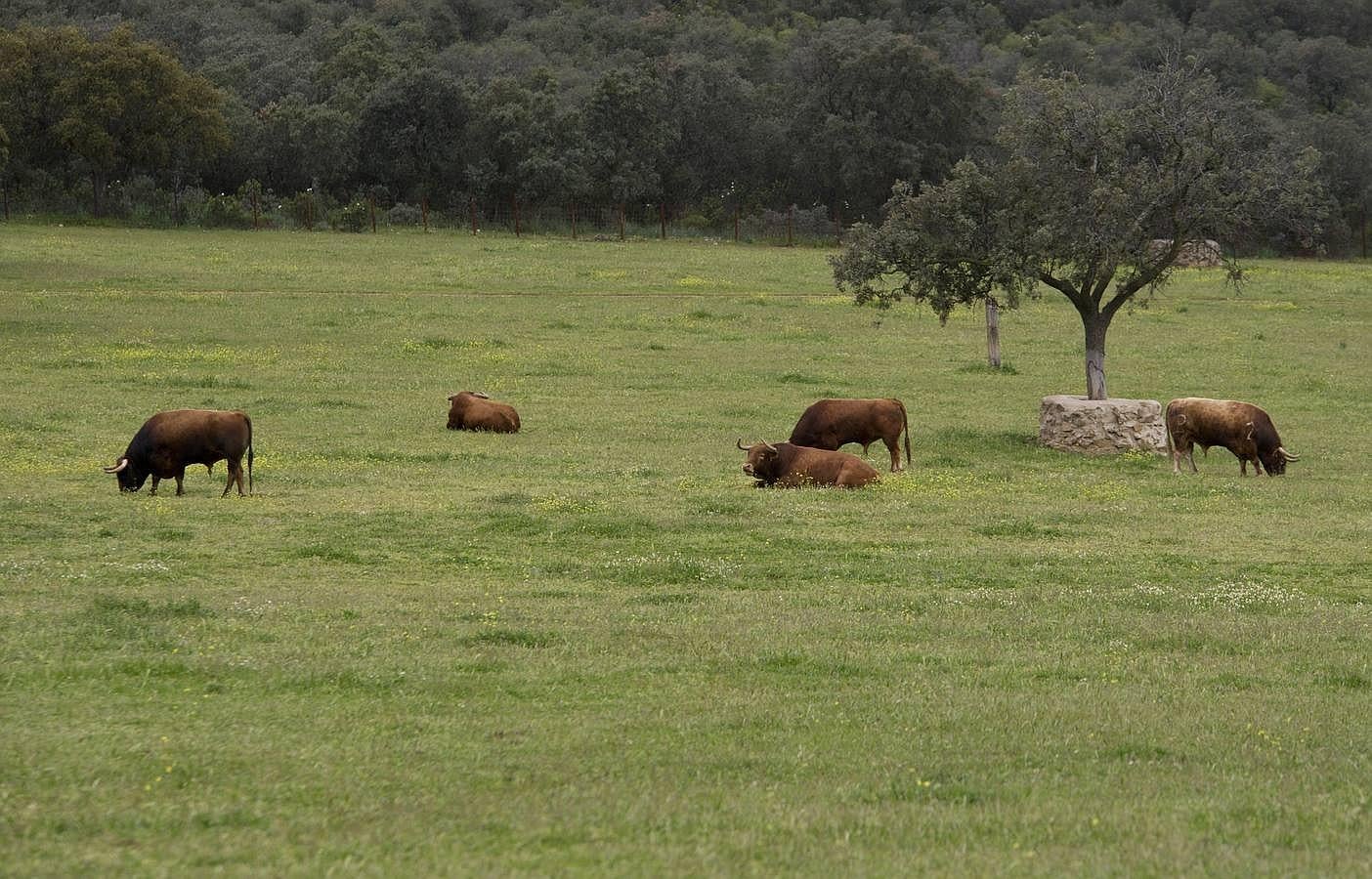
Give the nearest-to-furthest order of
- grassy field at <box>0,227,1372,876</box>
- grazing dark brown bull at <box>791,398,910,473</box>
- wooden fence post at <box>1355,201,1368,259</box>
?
grassy field at <box>0,227,1372,876</box> < grazing dark brown bull at <box>791,398,910,473</box> < wooden fence post at <box>1355,201,1368,259</box>

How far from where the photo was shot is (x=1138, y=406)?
26.9m

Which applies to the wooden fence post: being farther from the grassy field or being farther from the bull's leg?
the bull's leg

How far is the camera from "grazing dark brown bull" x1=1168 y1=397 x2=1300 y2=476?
25125 mm

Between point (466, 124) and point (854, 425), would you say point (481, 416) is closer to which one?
Answer: point (854, 425)

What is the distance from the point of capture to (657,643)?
12445mm

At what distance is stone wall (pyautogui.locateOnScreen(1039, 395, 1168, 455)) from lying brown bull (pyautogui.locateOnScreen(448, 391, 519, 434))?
28.4ft

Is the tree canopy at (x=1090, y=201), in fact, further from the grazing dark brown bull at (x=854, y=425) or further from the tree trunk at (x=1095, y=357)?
the grazing dark brown bull at (x=854, y=425)

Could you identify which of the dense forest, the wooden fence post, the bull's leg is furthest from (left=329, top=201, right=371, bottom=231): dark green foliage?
the bull's leg

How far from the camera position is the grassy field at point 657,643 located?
312 inches

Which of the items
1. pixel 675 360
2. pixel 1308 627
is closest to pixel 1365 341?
pixel 675 360

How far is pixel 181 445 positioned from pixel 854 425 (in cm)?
936

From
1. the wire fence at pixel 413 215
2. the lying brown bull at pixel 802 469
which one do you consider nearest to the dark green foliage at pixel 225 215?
the wire fence at pixel 413 215

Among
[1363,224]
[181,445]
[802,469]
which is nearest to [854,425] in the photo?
[802,469]

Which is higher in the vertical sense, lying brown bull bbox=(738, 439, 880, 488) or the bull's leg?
lying brown bull bbox=(738, 439, 880, 488)
